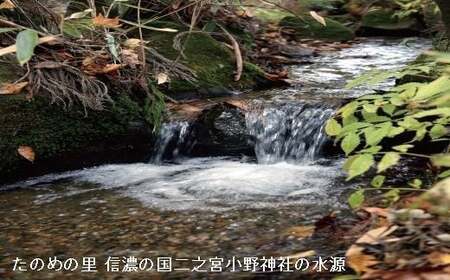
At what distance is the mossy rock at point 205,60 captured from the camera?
427cm

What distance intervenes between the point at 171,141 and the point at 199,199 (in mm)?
→ 930

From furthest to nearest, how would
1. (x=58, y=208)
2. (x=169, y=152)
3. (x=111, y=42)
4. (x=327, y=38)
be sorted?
(x=327, y=38), (x=169, y=152), (x=111, y=42), (x=58, y=208)

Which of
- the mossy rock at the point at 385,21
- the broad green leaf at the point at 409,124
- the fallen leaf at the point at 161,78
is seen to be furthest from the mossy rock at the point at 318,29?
the broad green leaf at the point at 409,124

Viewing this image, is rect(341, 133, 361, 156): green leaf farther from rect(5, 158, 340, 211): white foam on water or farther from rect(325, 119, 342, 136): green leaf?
rect(5, 158, 340, 211): white foam on water

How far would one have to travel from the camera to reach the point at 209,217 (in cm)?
243

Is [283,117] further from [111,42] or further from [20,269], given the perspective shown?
[20,269]

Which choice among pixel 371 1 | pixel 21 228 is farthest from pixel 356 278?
pixel 371 1

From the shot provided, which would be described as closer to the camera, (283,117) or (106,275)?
(106,275)

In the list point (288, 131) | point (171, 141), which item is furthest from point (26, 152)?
point (288, 131)

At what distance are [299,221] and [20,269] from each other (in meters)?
1.10

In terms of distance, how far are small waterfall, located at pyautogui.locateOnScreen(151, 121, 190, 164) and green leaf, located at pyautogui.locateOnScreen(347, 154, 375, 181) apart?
1.93 meters

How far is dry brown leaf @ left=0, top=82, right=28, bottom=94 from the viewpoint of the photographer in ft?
10.2

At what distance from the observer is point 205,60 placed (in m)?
4.42

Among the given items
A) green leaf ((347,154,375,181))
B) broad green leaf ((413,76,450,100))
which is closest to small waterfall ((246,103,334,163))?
green leaf ((347,154,375,181))
